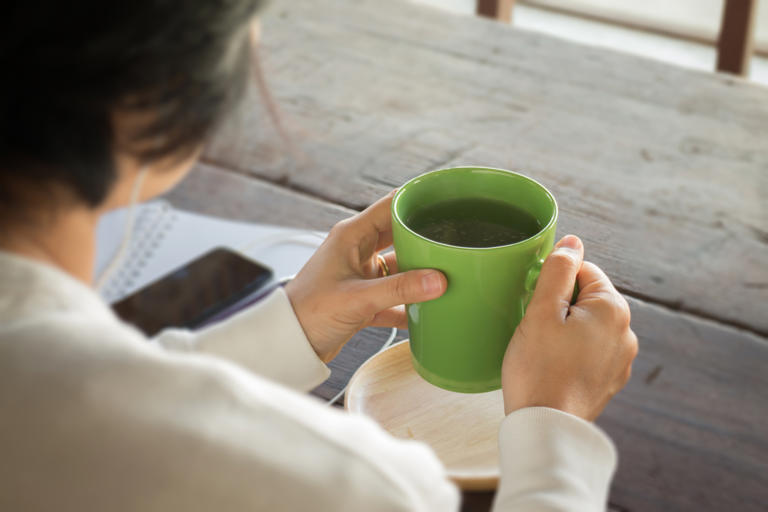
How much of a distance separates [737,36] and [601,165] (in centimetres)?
44

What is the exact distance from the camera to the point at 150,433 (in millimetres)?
361

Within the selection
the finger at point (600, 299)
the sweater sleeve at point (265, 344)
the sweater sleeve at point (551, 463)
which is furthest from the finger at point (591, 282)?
the sweater sleeve at point (265, 344)

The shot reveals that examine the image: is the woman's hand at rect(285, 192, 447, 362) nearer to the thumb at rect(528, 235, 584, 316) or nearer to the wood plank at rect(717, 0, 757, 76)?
the thumb at rect(528, 235, 584, 316)

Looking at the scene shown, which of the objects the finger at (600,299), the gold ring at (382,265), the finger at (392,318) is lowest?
the finger at (392,318)

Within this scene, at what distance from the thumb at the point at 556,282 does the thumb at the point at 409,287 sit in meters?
0.07

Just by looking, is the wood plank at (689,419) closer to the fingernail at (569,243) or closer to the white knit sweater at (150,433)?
the fingernail at (569,243)

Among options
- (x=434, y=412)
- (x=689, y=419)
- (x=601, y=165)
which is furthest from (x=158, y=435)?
(x=601, y=165)

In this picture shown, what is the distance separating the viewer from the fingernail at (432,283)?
0.54m

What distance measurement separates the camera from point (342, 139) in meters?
0.91

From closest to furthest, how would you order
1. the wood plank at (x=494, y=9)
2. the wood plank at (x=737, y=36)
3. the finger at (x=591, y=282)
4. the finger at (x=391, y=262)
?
the finger at (x=591, y=282), the finger at (x=391, y=262), the wood plank at (x=737, y=36), the wood plank at (x=494, y=9)

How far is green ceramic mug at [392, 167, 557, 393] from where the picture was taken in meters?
0.53

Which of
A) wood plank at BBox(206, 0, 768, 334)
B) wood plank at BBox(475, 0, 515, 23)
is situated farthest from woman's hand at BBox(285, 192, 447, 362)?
wood plank at BBox(475, 0, 515, 23)

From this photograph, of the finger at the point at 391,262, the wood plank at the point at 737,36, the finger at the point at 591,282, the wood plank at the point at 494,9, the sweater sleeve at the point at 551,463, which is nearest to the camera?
the sweater sleeve at the point at 551,463

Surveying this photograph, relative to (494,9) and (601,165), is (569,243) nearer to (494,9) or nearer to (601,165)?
(601,165)
